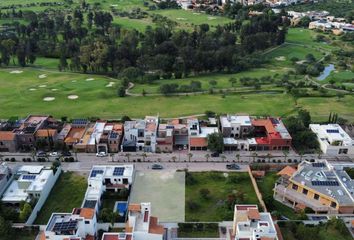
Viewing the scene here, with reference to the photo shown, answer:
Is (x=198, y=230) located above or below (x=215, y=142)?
below

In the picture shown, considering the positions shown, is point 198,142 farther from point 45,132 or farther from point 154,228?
point 45,132

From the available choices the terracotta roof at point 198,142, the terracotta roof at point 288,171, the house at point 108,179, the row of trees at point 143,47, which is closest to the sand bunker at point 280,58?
the row of trees at point 143,47

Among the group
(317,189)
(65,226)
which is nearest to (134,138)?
(65,226)

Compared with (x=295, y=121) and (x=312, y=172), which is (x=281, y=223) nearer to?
(x=312, y=172)

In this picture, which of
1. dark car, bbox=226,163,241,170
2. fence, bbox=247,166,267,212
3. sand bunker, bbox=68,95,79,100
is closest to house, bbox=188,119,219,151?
dark car, bbox=226,163,241,170

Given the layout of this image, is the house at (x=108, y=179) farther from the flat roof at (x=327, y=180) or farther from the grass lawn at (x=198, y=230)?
the flat roof at (x=327, y=180)
